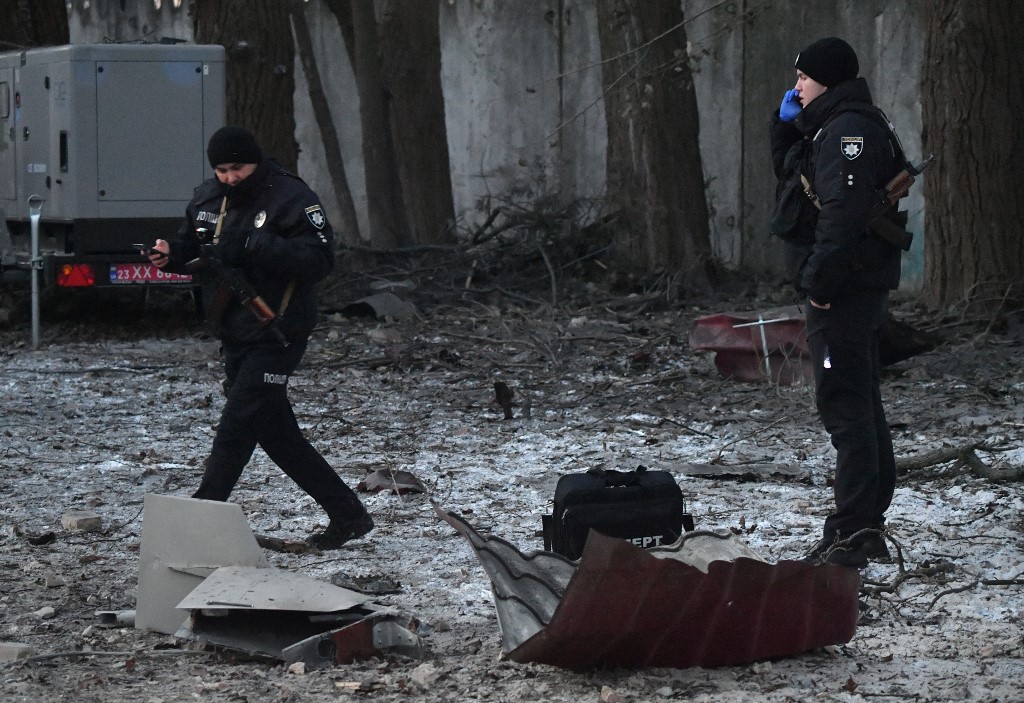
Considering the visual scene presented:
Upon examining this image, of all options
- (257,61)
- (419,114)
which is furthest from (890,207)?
(419,114)

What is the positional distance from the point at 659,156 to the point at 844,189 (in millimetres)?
8867

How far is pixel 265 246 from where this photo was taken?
5.31 metres

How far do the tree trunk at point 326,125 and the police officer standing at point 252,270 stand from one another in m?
12.2

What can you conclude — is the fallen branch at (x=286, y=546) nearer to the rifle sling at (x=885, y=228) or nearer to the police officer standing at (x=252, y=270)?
the police officer standing at (x=252, y=270)

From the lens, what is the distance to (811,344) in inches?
203

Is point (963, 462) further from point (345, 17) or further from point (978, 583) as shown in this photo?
point (345, 17)

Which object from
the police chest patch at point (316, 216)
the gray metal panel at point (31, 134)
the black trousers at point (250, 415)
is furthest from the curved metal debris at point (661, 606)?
the gray metal panel at point (31, 134)

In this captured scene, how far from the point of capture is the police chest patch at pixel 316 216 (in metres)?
5.50

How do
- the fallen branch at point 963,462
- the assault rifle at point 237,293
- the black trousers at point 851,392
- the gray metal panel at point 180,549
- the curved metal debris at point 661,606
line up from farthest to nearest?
the fallen branch at point 963,462 → the assault rifle at point 237,293 → the black trousers at point 851,392 → the gray metal panel at point 180,549 → the curved metal debris at point 661,606

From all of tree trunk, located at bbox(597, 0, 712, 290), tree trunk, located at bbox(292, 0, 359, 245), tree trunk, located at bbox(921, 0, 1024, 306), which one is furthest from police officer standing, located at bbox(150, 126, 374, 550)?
tree trunk, located at bbox(292, 0, 359, 245)

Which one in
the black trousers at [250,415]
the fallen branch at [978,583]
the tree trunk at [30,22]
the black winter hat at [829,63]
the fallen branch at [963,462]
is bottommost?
the fallen branch at [978,583]

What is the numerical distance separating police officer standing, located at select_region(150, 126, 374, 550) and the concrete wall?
8977 millimetres

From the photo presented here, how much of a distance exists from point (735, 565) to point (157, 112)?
9652 mm

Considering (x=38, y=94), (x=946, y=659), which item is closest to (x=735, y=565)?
(x=946, y=659)
